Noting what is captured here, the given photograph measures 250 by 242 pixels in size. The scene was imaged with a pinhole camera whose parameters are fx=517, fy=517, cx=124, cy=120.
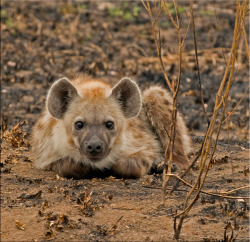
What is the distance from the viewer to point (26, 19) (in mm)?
12078

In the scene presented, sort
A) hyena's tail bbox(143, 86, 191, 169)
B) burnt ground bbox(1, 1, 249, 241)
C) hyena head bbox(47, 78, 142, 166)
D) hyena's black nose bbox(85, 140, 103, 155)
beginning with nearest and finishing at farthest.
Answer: burnt ground bbox(1, 1, 249, 241) < hyena's black nose bbox(85, 140, 103, 155) < hyena head bbox(47, 78, 142, 166) < hyena's tail bbox(143, 86, 191, 169)

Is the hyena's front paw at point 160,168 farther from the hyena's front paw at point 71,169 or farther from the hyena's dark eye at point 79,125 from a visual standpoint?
the hyena's dark eye at point 79,125

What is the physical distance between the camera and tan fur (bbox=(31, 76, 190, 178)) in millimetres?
4520

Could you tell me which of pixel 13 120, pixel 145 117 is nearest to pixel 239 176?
pixel 145 117

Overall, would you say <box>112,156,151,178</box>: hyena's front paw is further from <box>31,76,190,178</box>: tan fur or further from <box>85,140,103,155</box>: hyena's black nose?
<box>85,140,103,155</box>: hyena's black nose

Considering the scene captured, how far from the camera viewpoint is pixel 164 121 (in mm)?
5324

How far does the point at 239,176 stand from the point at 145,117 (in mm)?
1202

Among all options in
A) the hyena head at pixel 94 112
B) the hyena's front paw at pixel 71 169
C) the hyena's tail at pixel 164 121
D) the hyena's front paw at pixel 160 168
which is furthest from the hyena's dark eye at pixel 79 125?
the hyena's tail at pixel 164 121

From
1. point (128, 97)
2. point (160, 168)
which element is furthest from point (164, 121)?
point (128, 97)

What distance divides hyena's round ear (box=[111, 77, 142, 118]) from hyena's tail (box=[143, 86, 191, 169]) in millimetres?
510

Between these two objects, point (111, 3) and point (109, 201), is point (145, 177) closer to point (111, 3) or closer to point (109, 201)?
point (109, 201)

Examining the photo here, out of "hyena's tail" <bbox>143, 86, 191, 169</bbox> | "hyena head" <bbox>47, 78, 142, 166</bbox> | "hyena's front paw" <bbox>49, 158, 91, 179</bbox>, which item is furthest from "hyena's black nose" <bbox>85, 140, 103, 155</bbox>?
"hyena's tail" <bbox>143, 86, 191, 169</bbox>

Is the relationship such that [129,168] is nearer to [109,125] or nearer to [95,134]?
[109,125]

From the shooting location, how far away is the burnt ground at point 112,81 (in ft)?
11.9
